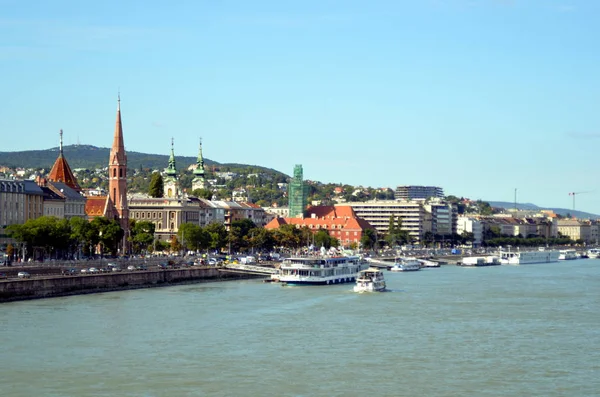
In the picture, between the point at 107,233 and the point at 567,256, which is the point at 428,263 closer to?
the point at 107,233

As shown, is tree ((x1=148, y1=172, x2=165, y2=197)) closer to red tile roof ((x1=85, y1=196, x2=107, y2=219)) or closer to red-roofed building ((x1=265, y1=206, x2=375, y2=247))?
red-roofed building ((x1=265, y1=206, x2=375, y2=247))

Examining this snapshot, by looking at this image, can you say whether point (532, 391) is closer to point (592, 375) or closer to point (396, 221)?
point (592, 375)

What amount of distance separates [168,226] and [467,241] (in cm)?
7668

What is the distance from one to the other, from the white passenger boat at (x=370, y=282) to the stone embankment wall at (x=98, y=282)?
39.7 feet

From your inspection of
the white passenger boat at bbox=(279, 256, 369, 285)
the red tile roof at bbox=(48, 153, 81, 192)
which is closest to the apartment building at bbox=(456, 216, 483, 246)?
the red tile roof at bbox=(48, 153, 81, 192)

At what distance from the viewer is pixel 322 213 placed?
155 m

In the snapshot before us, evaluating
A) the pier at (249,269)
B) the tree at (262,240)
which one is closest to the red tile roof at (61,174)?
the tree at (262,240)

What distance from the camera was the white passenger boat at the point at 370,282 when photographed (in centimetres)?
6475

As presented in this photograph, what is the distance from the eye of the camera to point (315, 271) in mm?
72062

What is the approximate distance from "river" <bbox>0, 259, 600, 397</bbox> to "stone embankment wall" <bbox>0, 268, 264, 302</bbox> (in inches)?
42.4

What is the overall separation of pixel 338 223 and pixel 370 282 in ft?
275

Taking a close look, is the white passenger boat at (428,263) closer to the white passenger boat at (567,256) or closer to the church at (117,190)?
the church at (117,190)

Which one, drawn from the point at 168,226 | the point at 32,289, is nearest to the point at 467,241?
the point at 168,226

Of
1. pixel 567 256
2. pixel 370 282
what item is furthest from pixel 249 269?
pixel 567 256
